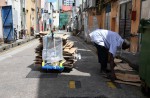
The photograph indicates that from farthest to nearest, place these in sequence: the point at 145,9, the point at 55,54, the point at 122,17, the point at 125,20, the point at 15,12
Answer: the point at 15,12
the point at 122,17
the point at 125,20
the point at 145,9
the point at 55,54

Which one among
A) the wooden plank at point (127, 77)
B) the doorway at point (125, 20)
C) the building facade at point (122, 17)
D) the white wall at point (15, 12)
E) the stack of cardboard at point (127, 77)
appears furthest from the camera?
the white wall at point (15, 12)

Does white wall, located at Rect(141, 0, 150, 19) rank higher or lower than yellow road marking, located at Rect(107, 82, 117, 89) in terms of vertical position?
higher

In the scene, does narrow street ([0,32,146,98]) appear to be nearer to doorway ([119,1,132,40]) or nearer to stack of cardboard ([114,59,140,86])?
stack of cardboard ([114,59,140,86])

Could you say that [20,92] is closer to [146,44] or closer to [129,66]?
[146,44]

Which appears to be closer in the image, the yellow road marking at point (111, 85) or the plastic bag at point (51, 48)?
the yellow road marking at point (111, 85)

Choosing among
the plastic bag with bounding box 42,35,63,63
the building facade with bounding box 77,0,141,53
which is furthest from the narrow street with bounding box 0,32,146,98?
the building facade with bounding box 77,0,141,53

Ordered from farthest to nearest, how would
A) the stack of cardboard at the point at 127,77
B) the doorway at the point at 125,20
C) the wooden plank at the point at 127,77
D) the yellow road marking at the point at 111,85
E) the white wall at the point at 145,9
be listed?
the doorway at the point at 125,20, the white wall at the point at 145,9, the wooden plank at the point at 127,77, the stack of cardboard at the point at 127,77, the yellow road marking at the point at 111,85

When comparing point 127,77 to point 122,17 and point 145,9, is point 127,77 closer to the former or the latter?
point 145,9

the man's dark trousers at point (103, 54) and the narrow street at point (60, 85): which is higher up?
the man's dark trousers at point (103, 54)

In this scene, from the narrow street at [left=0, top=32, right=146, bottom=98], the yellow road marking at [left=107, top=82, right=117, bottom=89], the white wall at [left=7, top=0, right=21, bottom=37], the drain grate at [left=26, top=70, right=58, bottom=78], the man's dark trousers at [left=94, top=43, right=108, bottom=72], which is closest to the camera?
the narrow street at [left=0, top=32, right=146, bottom=98]

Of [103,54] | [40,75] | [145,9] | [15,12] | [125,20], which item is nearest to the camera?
[40,75]

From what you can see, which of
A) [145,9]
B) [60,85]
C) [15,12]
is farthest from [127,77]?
[15,12]

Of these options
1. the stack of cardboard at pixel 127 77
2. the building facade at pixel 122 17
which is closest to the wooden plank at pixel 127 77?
the stack of cardboard at pixel 127 77

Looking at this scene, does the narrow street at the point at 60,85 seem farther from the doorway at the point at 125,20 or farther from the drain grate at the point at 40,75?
the doorway at the point at 125,20
